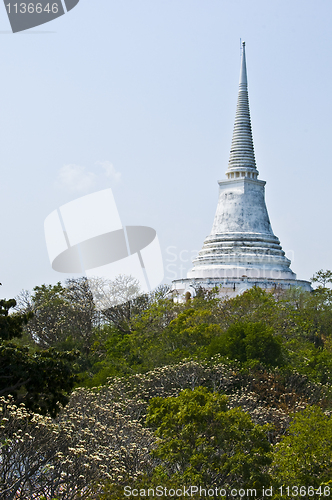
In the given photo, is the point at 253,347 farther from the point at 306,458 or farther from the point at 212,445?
the point at 212,445

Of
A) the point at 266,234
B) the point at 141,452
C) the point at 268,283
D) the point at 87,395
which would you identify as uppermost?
the point at 266,234

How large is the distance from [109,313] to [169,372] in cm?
1450

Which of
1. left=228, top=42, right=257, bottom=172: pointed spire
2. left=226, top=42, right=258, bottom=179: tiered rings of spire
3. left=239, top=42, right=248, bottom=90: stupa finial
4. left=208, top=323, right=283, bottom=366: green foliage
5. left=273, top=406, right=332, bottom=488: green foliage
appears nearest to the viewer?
left=273, top=406, right=332, bottom=488: green foliage

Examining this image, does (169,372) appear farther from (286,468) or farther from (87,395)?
(286,468)

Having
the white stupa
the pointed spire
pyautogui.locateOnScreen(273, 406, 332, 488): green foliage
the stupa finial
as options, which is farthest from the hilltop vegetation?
the stupa finial

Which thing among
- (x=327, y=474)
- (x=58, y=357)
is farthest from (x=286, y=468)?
A: (x=58, y=357)

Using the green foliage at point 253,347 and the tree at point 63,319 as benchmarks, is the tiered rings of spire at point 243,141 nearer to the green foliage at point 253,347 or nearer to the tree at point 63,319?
the tree at point 63,319

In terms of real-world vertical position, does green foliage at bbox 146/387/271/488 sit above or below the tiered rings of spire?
below

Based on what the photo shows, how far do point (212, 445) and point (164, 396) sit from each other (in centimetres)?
827

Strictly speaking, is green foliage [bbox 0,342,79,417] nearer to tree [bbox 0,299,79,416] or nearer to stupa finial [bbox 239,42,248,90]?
tree [bbox 0,299,79,416]

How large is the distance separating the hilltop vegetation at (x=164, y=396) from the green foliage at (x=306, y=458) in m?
0.03

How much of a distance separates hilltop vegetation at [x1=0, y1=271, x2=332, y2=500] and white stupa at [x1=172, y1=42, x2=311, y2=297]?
308 centimetres

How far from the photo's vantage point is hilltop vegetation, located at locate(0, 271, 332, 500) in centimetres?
1288

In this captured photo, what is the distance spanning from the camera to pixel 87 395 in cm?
1903
